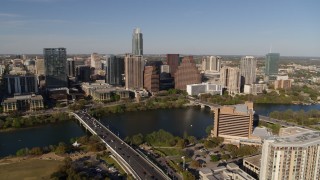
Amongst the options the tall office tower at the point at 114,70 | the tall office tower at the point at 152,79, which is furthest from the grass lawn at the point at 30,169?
the tall office tower at the point at 114,70

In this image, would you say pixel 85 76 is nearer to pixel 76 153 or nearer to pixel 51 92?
pixel 51 92

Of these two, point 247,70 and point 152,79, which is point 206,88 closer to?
point 152,79

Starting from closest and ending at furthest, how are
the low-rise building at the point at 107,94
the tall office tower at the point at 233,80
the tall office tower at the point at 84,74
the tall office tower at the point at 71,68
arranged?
1. the low-rise building at the point at 107,94
2. the tall office tower at the point at 233,80
3. the tall office tower at the point at 84,74
4. the tall office tower at the point at 71,68

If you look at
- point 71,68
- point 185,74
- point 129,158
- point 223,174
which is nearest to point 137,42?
point 71,68

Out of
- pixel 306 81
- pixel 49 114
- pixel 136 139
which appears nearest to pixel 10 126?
pixel 49 114

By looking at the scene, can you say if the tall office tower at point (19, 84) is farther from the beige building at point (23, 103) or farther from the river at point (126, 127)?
the river at point (126, 127)

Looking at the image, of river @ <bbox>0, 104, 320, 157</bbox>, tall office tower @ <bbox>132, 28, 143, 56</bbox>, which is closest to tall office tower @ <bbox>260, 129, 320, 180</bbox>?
river @ <bbox>0, 104, 320, 157</bbox>
